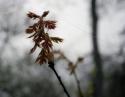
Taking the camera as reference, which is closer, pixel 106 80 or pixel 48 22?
pixel 48 22

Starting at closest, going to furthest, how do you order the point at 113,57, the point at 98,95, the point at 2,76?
1. the point at 98,95
2. the point at 2,76
3. the point at 113,57

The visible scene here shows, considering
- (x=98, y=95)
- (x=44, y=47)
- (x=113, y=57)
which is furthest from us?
(x=113, y=57)

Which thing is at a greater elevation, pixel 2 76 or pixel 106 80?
pixel 2 76

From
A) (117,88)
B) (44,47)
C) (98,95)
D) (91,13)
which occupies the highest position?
(44,47)

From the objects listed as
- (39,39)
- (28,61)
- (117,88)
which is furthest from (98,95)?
(39,39)

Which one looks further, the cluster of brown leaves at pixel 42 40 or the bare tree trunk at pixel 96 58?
the bare tree trunk at pixel 96 58

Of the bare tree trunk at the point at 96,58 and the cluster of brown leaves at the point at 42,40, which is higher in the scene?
the cluster of brown leaves at the point at 42,40

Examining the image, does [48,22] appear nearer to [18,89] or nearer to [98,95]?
[98,95]

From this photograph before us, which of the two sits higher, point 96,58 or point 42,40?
point 42,40

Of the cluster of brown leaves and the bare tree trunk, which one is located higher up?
the cluster of brown leaves

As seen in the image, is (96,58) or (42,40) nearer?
(42,40)

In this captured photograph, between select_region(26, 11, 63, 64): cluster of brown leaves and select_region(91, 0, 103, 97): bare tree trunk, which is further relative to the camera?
select_region(91, 0, 103, 97): bare tree trunk
